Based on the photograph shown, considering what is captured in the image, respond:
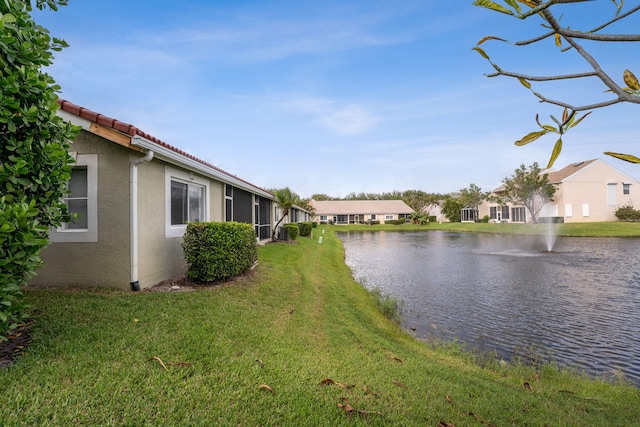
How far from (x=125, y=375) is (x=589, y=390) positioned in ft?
20.9

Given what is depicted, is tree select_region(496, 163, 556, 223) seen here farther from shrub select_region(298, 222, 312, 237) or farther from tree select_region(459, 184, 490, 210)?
shrub select_region(298, 222, 312, 237)

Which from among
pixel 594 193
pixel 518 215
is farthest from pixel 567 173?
pixel 518 215

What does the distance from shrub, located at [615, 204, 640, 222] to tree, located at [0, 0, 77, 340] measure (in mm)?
56993

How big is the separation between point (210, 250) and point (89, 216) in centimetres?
258

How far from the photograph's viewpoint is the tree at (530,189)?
4569 cm

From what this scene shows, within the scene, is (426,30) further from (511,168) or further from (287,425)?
(511,168)

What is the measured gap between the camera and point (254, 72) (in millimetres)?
13000

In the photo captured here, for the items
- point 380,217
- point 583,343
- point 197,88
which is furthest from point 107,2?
point 380,217

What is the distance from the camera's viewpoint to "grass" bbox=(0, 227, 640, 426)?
318 cm

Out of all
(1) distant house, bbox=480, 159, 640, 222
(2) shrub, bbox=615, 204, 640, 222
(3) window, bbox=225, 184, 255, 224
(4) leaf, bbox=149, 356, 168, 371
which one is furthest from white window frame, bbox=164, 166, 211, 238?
(2) shrub, bbox=615, 204, 640, 222

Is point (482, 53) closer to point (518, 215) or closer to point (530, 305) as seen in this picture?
point (530, 305)

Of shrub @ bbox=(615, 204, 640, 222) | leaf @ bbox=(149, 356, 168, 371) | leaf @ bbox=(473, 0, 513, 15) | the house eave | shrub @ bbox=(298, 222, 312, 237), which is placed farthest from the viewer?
shrub @ bbox=(615, 204, 640, 222)

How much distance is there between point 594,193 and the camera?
147ft

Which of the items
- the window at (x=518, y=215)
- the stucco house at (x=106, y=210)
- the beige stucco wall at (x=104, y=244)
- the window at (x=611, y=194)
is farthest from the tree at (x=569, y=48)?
the window at (x=518, y=215)
